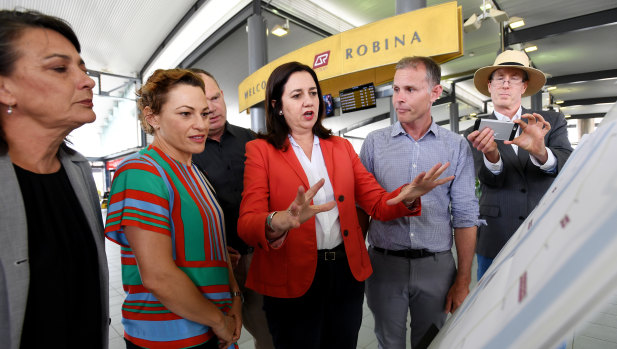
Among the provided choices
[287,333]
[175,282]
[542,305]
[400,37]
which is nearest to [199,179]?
[175,282]

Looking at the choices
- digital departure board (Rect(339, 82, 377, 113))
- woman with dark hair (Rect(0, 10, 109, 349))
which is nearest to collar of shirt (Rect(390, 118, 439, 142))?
woman with dark hair (Rect(0, 10, 109, 349))

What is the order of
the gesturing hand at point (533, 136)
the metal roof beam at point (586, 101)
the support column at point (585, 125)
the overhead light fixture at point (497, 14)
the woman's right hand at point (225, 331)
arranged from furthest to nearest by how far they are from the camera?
1. the support column at point (585, 125)
2. the metal roof beam at point (586, 101)
3. the overhead light fixture at point (497, 14)
4. the gesturing hand at point (533, 136)
5. the woman's right hand at point (225, 331)

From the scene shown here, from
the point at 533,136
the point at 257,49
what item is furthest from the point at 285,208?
the point at 257,49

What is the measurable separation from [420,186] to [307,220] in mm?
462

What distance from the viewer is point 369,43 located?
428cm

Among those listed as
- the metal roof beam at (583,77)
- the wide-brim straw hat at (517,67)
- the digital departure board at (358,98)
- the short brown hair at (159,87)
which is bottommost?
the short brown hair at (159,87)

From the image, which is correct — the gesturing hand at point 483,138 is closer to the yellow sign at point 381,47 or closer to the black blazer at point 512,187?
the black blazer at point 512,187

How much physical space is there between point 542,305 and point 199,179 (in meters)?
1.22

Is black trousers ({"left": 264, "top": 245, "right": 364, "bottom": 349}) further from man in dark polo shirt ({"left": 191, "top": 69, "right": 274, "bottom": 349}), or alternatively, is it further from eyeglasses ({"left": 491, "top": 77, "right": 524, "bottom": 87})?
eyeglasses ({"left": 491, "top": 77, "right": 524, "bottom": 87})

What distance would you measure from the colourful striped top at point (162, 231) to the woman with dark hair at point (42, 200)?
134mm

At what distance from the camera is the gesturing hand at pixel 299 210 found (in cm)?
110

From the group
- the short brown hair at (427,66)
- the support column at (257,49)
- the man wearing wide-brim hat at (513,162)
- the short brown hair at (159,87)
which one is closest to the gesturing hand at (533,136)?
the man wearing wide-brim hat at (513,162)

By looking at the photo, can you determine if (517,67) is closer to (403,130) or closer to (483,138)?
(483,138)

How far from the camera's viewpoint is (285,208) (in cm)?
140
